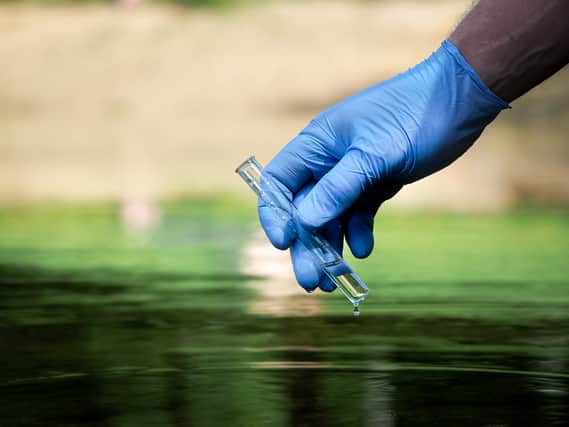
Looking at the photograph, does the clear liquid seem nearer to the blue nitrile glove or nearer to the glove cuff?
the blue nitrile glove

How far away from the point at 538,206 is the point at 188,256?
2.06 metres

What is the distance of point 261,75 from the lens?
64.5 feet

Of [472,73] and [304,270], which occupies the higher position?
[472,73]

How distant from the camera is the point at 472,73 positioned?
221 centimetres

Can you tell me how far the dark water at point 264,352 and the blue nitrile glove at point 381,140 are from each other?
215 millimetres

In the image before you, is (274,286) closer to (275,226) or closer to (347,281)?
(275,226)

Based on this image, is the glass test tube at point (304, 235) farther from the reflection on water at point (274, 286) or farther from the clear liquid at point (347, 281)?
the reflection on water at point (274, 286)

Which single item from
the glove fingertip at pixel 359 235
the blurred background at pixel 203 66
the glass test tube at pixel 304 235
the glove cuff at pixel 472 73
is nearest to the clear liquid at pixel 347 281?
the glass test tube at pixel 304 235

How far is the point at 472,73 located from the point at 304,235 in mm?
372

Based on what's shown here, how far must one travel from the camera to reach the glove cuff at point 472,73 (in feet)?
7.24

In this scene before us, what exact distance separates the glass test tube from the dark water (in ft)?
0.47

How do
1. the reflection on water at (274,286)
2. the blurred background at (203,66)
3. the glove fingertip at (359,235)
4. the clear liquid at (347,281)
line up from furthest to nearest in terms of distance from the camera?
the blurred background at (203,66) → the reflection on water at (274,286) → the glove fingertip at (359,235) → the clear liquid at (347,281)

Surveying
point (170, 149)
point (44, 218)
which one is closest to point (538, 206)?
point (44, 218)

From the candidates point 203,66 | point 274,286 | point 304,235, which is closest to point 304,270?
point 304,235
